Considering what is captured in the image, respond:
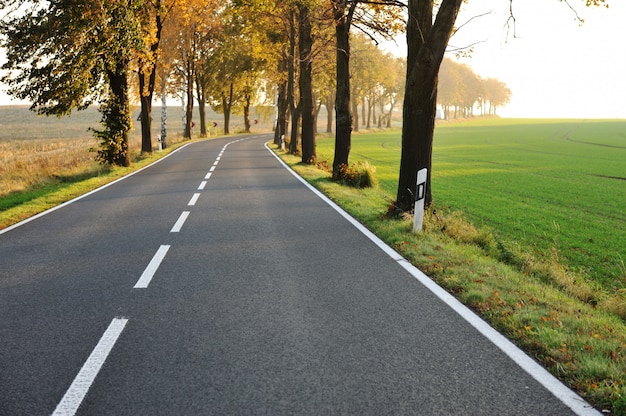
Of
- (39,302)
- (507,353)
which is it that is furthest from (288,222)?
(507,353)

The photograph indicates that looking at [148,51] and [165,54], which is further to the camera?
[165,54]

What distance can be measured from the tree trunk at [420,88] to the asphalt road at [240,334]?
7.61 feet

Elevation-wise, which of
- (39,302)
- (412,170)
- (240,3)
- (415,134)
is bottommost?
(39,302)

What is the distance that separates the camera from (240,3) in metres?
17.4

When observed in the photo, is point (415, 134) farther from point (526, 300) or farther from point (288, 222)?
point (526, 300)

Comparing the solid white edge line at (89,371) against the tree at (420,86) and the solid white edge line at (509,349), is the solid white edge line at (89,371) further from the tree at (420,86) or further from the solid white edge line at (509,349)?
the tree at (420,86)

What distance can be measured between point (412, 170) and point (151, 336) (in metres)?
7.19

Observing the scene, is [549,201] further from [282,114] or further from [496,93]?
[496,93]

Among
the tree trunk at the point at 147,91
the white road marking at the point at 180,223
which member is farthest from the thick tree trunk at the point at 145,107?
the white road marking at the point at 180,223

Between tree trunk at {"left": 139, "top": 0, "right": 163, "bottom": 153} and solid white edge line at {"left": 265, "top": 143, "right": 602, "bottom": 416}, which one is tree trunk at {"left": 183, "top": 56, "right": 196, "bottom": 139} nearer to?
tree trunk at {"left": 139, "top": 0, "right": 163, "bottom": 153}

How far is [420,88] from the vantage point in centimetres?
1028

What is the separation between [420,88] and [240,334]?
7094 mm

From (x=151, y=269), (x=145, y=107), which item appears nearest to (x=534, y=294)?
(x=151, y=269)

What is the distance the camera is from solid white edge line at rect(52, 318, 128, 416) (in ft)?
11.1
